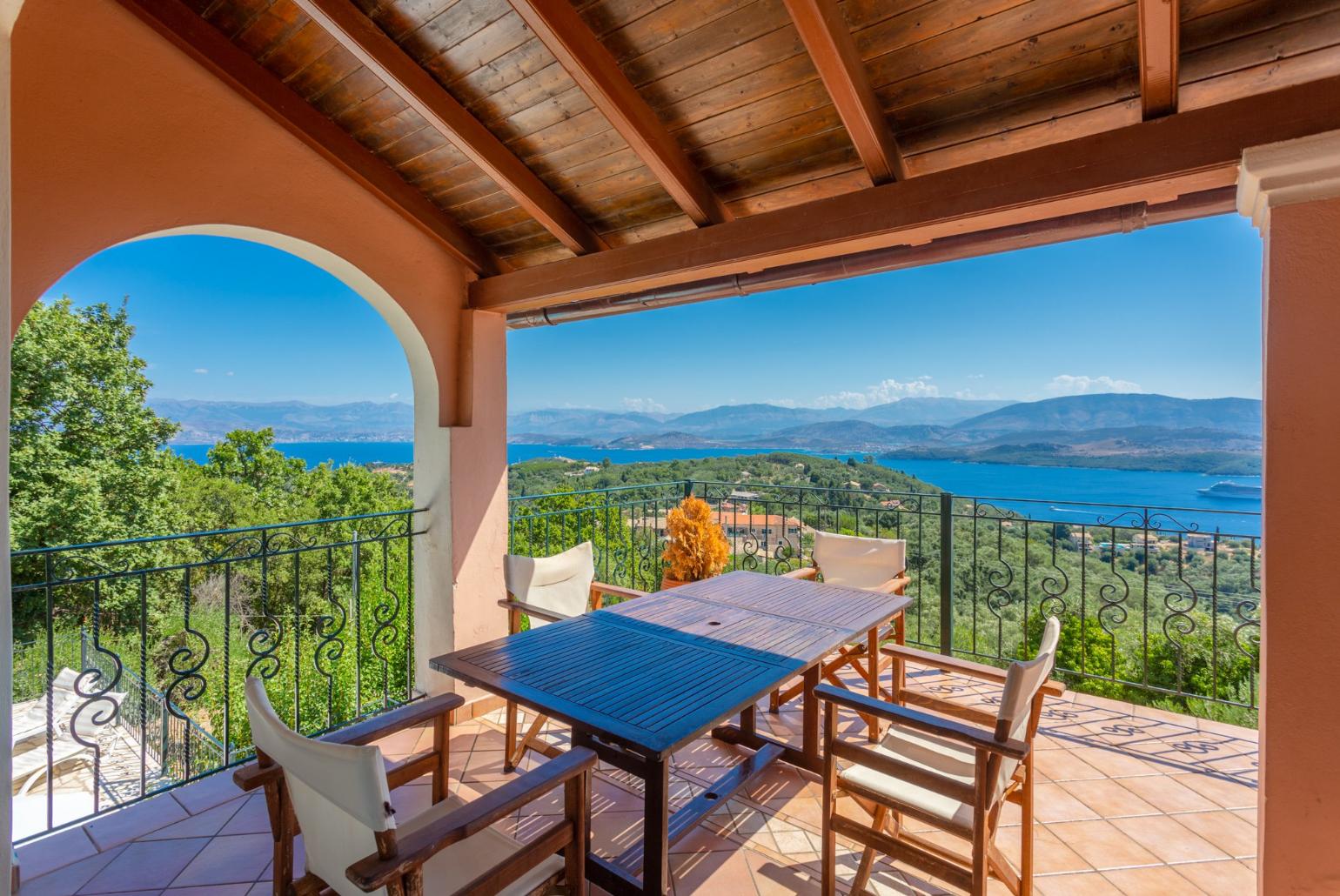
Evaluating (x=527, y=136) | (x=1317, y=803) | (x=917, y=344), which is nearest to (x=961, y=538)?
(x=1317, y=803)

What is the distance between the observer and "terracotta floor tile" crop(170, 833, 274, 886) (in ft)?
7.08

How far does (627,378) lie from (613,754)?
1933 centimetres

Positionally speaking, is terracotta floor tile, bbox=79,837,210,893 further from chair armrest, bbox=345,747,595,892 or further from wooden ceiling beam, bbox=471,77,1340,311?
wooden ceiling beam, bbox=471,77,1340,311

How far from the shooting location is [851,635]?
7.84ft

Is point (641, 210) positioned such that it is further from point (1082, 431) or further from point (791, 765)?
point (1082, 431)

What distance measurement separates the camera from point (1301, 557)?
1.74 meters

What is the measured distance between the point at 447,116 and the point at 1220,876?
411cm

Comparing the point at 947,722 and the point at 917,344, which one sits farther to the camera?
the point at 917,344

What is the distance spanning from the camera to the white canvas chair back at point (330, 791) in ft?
3.75

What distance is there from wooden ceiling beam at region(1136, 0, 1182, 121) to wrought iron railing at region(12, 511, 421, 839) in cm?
346

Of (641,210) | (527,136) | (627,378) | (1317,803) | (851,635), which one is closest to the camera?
(1317,803)

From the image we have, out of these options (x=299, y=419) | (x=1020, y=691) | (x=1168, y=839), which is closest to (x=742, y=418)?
(x=1168, y=839)

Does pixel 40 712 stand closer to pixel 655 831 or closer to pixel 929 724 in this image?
pixel 655 831

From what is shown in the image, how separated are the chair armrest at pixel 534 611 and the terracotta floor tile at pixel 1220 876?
252 cm
